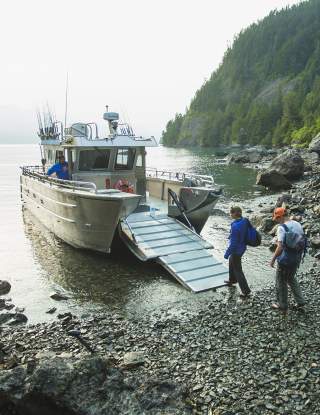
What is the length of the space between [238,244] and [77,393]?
5964 mm

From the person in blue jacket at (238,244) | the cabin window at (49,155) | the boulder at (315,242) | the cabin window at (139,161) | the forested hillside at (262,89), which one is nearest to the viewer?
the person in blue jacket at (238,244)

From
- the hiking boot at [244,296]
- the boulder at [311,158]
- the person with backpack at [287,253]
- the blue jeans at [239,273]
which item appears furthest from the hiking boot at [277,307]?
the boulder at [311,158]

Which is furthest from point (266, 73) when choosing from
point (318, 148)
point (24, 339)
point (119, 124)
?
point (24, 339)

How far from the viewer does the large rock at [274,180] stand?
31156 mm

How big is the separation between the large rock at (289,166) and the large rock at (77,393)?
30.0m

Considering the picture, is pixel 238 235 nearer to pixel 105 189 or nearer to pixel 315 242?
pixel 315 242

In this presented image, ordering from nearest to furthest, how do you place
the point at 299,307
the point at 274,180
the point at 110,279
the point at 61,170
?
1. the point at 299,307
2. the point at 110,279
3. the point at 61,170
4. the point at 274,180

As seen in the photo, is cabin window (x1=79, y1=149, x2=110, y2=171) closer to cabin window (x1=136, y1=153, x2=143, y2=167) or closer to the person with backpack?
cabin window (x1=136, y1=153, x2=143, y2=167)

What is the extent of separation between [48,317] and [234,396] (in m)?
5.65

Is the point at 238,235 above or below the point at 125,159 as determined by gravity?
below

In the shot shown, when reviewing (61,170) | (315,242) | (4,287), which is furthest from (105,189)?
(315,242)

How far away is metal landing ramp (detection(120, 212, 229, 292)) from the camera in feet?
37.1

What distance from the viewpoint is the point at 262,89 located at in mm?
161750

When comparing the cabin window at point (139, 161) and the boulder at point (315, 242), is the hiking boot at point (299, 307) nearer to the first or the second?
the boulder at point (315, 242)
